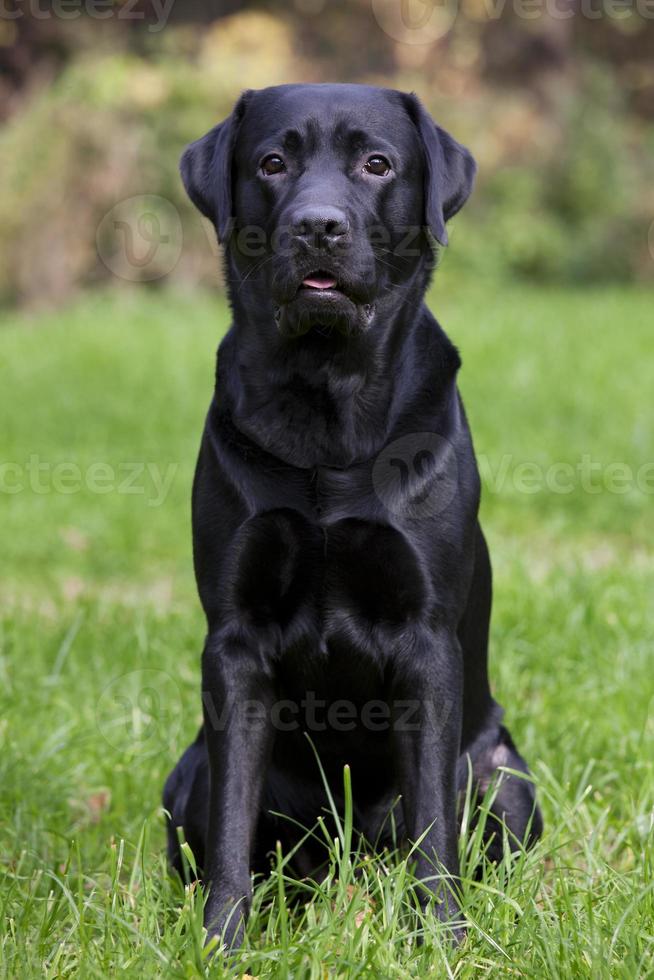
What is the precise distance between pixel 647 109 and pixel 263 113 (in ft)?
57.7

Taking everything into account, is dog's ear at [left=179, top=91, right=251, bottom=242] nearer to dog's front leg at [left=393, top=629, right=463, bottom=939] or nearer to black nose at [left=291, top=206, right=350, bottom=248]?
black nose at [left=291, top=206, right=350, bottom=248]

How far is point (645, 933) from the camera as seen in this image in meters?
2.07

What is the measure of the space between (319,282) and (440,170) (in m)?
0.41

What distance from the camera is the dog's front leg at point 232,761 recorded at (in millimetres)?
2270

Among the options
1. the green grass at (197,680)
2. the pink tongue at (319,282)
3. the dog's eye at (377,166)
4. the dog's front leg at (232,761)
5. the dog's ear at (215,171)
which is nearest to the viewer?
the green grass at (197,680)

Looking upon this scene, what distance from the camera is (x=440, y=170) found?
2582 mm

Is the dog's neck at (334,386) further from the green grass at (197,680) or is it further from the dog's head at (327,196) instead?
the green grass at (197,680)

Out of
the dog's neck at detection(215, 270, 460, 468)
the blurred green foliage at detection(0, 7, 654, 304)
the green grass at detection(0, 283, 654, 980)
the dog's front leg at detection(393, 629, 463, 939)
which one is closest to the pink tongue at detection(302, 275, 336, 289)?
the dog's neck at detection(215, 270, 460, 468)

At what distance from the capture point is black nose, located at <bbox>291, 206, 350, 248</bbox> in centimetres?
228

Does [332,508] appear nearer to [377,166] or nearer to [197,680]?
[377,166]

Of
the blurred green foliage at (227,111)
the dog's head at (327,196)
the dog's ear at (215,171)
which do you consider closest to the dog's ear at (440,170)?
the dog's head at (327,196)

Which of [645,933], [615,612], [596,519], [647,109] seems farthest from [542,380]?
[647,109]

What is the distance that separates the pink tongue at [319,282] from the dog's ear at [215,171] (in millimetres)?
286

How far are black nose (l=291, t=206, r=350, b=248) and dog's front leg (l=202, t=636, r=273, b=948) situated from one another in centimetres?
75
